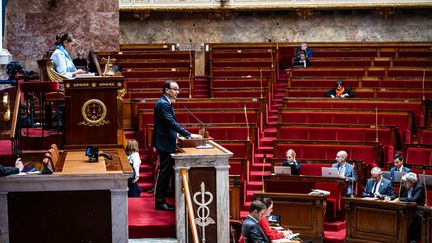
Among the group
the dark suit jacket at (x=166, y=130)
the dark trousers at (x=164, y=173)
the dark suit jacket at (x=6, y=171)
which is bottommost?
the dark trousers at (x=164, y=173)

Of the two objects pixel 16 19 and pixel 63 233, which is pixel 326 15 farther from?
pixel 63 233

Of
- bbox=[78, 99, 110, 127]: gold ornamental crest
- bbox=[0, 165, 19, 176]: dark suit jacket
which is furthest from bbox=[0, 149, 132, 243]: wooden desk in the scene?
bbox=[78, 99, 110, 127]: gold ornamental crest

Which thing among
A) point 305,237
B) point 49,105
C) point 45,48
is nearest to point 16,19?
point 45,48

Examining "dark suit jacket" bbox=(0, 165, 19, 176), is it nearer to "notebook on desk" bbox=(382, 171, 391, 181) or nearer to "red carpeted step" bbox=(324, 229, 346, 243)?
"red carpeted step" bbox=(324, 229, 346, 243)

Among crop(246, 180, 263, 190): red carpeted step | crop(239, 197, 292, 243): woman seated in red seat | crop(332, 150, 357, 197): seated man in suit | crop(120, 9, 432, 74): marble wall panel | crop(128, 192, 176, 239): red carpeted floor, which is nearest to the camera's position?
crop(128, 192, 176, 239): red carpeted floor

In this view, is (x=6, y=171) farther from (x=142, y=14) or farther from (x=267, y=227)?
(x=142, y=14)

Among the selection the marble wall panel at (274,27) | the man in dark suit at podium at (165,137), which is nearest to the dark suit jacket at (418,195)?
the man in dark suit at podium at (165,137)

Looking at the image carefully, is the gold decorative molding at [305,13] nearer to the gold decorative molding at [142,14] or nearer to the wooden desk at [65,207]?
the gold decorative molding at [142,14]

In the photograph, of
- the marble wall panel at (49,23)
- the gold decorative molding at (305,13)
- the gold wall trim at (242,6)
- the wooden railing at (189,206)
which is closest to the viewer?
the wooden railing at (189,206)

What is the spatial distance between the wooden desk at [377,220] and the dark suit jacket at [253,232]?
1480 mm

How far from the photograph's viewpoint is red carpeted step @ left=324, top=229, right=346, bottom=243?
5777mm

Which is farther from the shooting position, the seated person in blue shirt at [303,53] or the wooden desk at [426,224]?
the seated person in blue shirt at [303,53]

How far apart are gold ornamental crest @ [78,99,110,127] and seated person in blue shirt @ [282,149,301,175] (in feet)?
6.66

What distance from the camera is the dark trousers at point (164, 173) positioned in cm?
417
